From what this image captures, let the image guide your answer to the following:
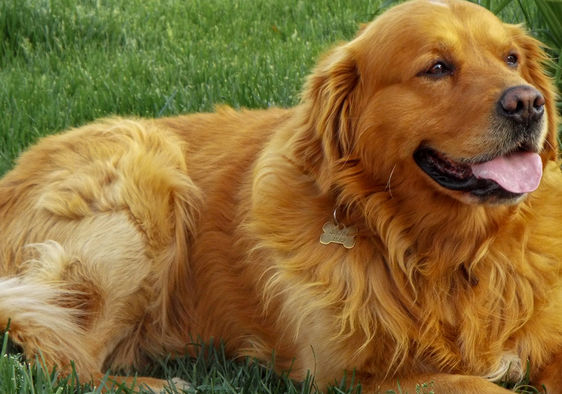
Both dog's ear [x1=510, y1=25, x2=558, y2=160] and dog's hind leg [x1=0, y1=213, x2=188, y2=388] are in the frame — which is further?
dog's hind leg [x1=0, y1=213, x2=188, y2=388]

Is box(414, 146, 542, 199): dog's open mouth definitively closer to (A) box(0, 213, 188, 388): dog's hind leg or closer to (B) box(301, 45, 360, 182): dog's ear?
(B) box(301, 45, 360, 182): dog's ear

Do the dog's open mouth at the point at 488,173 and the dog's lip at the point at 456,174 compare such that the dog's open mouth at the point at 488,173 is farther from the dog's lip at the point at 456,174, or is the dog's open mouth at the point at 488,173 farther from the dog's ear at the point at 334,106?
the dog's ear at the point at 334,106

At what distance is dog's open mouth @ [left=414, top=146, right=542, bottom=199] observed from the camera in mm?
2982

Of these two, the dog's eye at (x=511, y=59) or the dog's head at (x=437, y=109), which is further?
the dog's eye at (x=511, y=59)

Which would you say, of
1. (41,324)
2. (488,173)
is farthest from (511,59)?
(41,324)

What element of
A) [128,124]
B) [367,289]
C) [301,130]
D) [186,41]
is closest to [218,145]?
[128,124]

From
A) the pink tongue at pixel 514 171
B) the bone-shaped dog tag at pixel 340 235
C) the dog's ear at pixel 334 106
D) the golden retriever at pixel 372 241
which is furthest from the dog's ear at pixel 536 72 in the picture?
the bone-shaped dog tag at pixel 340 235

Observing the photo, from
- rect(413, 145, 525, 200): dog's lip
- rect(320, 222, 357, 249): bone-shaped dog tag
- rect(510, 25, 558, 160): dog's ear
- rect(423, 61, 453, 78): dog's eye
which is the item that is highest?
rect(423, 61, 453, 78): dog's eye

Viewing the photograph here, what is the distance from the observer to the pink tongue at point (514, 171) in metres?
2.98

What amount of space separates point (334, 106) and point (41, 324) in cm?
142

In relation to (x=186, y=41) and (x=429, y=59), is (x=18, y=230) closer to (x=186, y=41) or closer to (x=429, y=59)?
(x=429, y=59)

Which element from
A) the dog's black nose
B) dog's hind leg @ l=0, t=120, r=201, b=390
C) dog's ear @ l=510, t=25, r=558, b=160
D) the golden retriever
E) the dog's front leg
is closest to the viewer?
the dog's black nose

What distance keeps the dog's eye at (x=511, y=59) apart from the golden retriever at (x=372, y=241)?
0.03 m

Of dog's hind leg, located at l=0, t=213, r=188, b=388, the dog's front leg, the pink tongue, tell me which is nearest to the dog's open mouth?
the pink tongue
